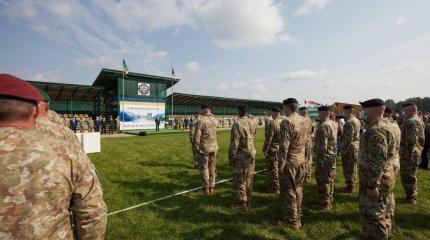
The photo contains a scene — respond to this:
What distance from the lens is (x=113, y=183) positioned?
28.0 feet

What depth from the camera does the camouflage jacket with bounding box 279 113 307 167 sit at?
535cm

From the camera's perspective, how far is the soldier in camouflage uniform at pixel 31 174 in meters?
1.71

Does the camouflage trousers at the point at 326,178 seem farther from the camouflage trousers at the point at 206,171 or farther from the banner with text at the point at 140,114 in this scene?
the banner with text at the point at 140,114

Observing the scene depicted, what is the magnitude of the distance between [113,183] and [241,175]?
4.50m

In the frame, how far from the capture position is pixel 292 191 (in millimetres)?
5344

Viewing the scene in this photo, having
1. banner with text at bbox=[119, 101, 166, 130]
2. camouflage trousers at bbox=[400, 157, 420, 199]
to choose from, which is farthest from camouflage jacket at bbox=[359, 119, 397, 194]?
banner with text at bbox=[119, 101, 166, 130]

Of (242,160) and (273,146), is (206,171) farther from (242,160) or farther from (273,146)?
(273,146)

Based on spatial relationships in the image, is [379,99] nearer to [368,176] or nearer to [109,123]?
[368,176]

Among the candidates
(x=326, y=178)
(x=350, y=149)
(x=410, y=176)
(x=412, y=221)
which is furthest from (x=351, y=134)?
(x=412, y=221)

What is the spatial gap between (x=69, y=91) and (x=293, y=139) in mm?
33402

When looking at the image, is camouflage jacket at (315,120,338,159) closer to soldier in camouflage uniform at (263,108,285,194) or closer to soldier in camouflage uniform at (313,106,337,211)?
soldier in camouflage uniform at (313,106,337,211)

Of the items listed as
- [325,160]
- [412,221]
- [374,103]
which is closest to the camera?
[374,103]

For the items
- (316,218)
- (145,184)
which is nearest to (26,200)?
(316,218)

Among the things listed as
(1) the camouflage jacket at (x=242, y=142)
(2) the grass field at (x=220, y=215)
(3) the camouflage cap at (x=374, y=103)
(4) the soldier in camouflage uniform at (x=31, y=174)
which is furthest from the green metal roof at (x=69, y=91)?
(3) the camouflage cap at (x=374, y=103)
